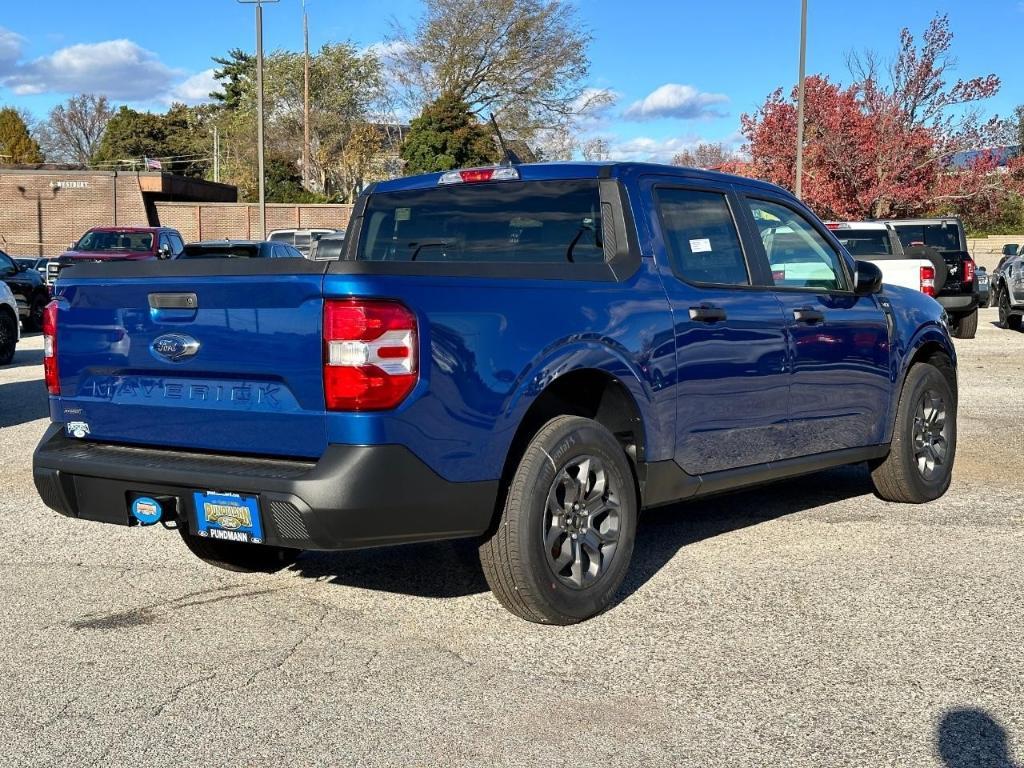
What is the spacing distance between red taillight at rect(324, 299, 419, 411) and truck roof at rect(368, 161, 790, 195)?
1.69 meters

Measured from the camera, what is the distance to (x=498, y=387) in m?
4.53

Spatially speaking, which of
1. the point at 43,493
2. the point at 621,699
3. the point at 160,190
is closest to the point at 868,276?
the point at 621,699

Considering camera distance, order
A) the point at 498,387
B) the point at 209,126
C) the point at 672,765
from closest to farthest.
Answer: the point at 672,765, the point at 498,387, the point at 209,126

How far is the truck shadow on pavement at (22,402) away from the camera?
37.7ft

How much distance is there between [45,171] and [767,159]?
103ft

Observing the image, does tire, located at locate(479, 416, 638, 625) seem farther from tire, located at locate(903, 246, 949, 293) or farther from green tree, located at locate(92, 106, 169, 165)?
green tree, located at locate(92, 106, 169, 165)

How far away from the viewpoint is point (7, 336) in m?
16.7

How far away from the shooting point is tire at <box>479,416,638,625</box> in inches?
185

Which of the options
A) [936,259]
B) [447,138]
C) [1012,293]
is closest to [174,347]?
[936,259]

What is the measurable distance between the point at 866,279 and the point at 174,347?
12.2 ft

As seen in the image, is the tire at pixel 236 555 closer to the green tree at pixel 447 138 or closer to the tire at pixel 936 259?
the tire at pixel 936 259

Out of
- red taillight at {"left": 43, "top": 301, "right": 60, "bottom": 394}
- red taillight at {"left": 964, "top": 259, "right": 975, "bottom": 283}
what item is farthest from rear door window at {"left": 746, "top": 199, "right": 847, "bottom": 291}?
red taillight at {"left": 964, "top": 259, "right": 975, "bottom": 283}

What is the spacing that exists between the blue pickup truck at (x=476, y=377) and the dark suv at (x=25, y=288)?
17.1 meters

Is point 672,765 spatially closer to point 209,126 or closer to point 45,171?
point 45,171
